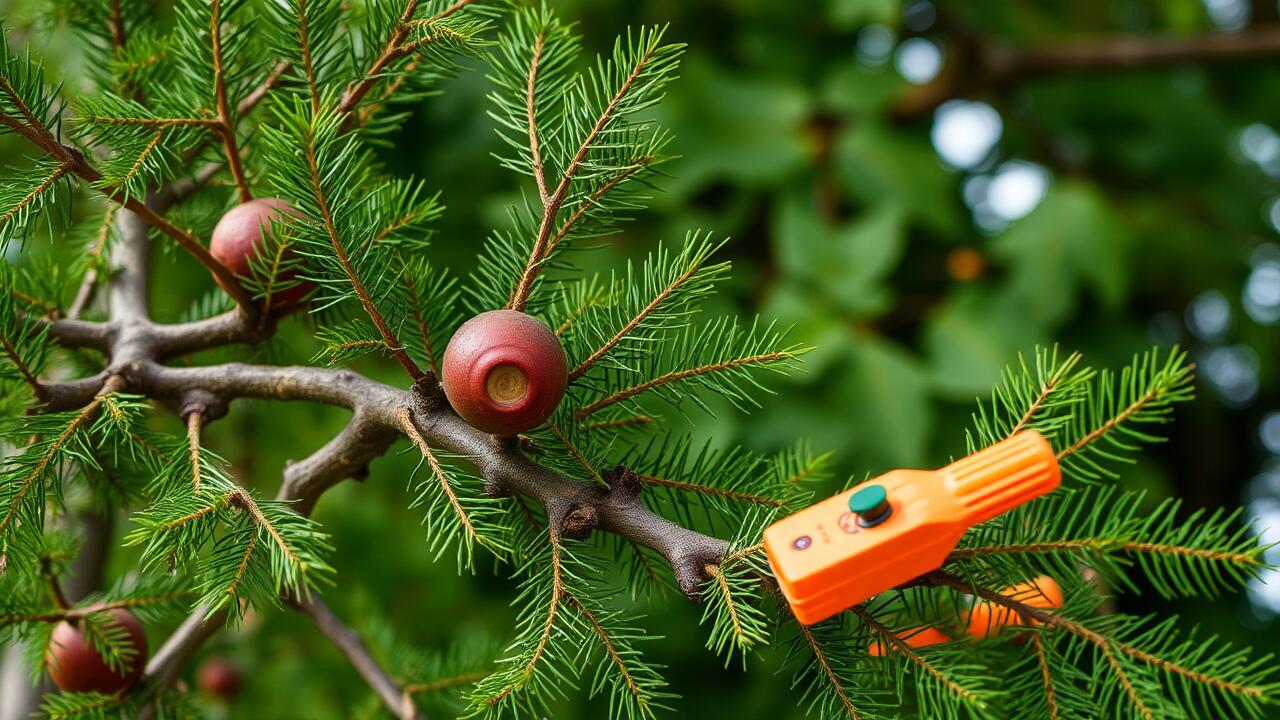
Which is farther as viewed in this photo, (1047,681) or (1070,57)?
(1070,57)

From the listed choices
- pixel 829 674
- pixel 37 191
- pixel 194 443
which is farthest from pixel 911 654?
pixel 37 191

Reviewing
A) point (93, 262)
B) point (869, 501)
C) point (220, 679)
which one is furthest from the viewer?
point (220, 679)

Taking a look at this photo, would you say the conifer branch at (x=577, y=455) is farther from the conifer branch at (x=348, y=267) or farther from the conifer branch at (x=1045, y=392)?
the conifer branch at (x=1045, y=392)

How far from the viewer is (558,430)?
51cm

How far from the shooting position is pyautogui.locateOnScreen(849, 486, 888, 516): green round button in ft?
1.33

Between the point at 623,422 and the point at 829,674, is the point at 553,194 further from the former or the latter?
the point at 829,674

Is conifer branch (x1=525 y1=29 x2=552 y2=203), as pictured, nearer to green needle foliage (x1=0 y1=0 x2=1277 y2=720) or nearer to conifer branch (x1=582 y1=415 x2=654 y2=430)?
green needle foliage (x1=0 y1=0 x2=1277 y2=720)

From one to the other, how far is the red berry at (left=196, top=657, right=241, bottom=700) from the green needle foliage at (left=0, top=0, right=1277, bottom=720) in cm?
62

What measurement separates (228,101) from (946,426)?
1.20 m

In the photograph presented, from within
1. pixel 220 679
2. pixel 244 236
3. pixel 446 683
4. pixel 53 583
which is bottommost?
pixel 220 679

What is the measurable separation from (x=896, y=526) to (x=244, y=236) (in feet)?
1.23

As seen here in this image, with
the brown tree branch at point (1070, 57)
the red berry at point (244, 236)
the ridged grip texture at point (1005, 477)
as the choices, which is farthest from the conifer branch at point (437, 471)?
the brown tree branch at point (1070, 57)

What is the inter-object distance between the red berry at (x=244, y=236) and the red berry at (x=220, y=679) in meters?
0.79

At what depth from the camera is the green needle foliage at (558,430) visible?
0.46 metres
